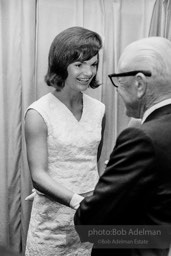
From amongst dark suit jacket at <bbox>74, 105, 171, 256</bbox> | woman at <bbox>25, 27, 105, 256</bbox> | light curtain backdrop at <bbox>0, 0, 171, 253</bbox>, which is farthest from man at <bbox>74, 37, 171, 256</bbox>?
light curtain backdrop at <bbox>0, 0, 171, 253</bbox>

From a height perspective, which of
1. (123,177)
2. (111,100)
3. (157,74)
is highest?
(157,74)

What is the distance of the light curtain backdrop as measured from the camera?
2107 millimetres

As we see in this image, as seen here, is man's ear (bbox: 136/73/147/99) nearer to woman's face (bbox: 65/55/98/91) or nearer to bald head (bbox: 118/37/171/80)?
bald head (bbox: 118/37/171/80)

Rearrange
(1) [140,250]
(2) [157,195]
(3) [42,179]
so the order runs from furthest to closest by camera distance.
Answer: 1. (3) [42,179]
2. (1) [140,250]
3. (2) [157,195]

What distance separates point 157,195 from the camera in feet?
3.20

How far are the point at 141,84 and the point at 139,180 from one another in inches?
11.6

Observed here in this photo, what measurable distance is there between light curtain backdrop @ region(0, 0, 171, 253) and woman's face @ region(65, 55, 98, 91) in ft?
1.82

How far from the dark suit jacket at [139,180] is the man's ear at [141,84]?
0.08 metres

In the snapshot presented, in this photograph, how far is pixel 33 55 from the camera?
2129 mm

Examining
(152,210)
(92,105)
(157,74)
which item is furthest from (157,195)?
(92,105)

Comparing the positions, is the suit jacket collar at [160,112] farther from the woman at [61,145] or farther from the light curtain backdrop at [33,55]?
the light curtain backdrop at [33,55]

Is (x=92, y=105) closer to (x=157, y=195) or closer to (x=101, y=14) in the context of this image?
(x=101, y=14)

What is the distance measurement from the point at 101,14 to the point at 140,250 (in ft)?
4.98

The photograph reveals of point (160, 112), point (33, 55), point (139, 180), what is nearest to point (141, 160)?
point (139, 180)
